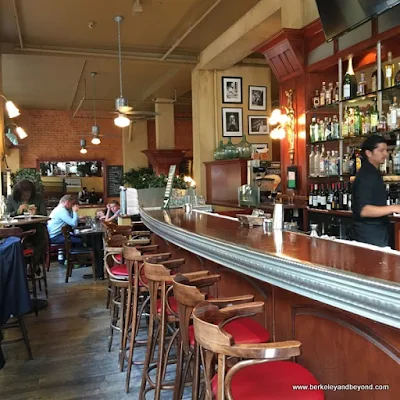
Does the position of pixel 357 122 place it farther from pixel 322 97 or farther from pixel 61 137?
pixel 61 137

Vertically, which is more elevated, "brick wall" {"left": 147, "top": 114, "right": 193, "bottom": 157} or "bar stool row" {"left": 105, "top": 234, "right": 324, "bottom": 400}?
"brick wall" {"left": 147, "top": 114, "right": 193, "bottom": 157}

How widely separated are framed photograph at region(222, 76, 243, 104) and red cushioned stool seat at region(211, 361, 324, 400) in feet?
22.2

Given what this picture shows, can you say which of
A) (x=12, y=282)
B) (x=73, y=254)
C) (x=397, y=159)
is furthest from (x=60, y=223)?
(x=397, y=159)

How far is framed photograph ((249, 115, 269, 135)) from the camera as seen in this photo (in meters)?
8.05

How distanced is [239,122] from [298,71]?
125 inches

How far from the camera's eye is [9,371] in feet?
11.2

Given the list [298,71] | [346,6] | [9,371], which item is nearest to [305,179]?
[298,71]

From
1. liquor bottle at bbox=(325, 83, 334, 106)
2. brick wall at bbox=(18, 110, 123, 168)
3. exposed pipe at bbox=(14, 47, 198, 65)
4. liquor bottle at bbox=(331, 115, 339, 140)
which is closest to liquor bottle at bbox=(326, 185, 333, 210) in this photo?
liquor bottle at bbox=(331, 115, 339, 140)

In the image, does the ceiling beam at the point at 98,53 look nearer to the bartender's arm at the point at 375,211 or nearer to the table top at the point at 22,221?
the table top at the point at 22,221

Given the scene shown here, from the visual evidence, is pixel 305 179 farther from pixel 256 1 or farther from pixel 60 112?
pixel 60 112

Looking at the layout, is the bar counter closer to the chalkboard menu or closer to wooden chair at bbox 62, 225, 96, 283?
wooden chair at bbox 62, 225, 96, 283

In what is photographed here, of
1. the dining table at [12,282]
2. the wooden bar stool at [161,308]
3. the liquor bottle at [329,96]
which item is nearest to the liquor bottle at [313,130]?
the liquor bottle at [329,96]

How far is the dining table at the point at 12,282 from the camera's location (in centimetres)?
341

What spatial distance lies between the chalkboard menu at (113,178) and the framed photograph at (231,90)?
245 inches
